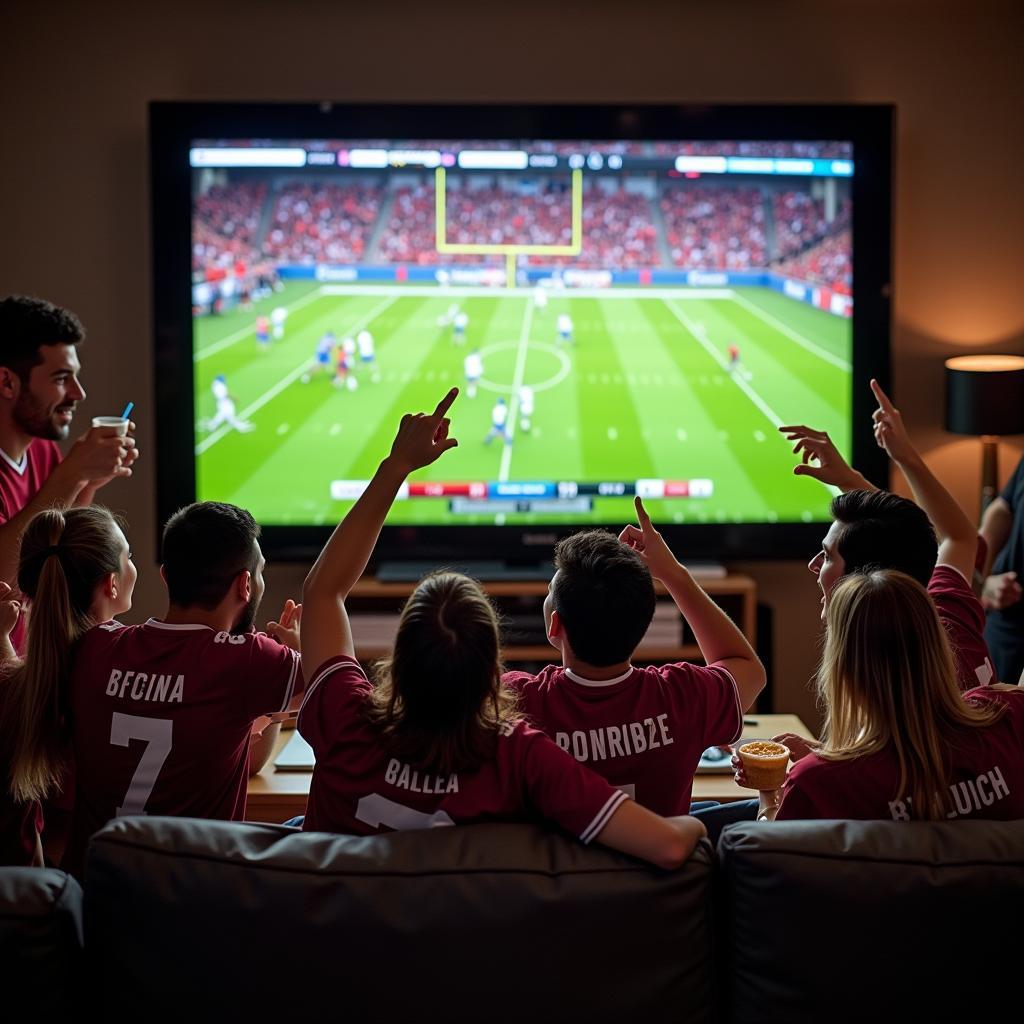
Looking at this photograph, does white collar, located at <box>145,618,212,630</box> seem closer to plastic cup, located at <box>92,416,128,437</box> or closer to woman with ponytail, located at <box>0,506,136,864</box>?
woman with ponytail, located at <box>0,506,136,864</box>

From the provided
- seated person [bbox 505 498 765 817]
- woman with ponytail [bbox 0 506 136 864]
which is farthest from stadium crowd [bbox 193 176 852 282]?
seated person [bbox 505 498 765 817]

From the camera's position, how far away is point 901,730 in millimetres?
1992

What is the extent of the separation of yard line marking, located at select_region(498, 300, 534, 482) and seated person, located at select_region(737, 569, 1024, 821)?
2.99m

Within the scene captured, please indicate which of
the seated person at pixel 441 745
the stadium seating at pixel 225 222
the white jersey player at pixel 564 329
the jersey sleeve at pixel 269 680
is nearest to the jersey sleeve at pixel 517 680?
the seated person at pixel 441 745

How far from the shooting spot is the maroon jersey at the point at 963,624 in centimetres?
259

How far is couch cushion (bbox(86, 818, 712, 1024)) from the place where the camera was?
1688 millimetres

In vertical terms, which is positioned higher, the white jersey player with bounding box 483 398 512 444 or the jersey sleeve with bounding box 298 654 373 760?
the white jersey player with bounding box 483 398 512 444

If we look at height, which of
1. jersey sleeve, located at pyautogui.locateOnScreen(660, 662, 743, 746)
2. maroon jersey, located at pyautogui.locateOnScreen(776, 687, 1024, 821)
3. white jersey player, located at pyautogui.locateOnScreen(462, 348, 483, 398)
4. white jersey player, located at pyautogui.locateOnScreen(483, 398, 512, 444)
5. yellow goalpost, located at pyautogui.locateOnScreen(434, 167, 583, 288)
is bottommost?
maroon jersey, located at pyautogui.locateOnScreen(776, 687, 1024, 821)

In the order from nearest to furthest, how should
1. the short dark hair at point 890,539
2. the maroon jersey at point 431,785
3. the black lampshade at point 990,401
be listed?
the maroon jersey at point 431,785
the short dark hair at point 890,539
the black lampshade at point 990,401

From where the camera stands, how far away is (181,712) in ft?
7.22

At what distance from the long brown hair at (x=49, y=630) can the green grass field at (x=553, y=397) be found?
2.61 metres

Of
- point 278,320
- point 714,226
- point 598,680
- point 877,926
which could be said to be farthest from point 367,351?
point 877,926

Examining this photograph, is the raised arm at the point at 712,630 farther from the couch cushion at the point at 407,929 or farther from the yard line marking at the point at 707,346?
the yard line marking at the point at 707,346

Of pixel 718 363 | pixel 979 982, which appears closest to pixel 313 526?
pixel 718 363
